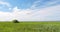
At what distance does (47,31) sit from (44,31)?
60 centimetres

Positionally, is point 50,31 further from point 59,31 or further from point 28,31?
point 28,31

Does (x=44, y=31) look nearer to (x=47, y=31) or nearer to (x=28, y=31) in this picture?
(x=47, y=31)

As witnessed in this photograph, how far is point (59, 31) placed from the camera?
1852cm

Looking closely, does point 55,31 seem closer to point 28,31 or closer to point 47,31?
point 47,31

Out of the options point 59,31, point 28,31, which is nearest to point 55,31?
point 59,31

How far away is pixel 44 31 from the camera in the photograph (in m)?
18.7

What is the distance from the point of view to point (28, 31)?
766 inches

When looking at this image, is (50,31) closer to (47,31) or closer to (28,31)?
(47,31)

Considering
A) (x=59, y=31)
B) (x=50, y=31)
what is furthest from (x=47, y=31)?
(x=59, y=31)

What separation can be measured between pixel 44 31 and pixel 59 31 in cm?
205

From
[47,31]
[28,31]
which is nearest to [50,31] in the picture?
[47,31]

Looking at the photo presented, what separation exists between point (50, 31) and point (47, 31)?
420 mm

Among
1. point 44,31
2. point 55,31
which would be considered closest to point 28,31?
point 44,31

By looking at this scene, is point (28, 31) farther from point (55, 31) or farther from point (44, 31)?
point (55, 31)
